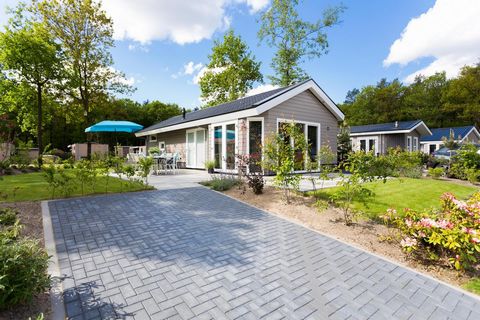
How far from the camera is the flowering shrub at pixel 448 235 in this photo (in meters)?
3.21

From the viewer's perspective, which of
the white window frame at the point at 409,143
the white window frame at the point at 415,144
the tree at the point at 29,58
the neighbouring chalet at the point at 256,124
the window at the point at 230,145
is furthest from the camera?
the white window frame at the point at 415,144

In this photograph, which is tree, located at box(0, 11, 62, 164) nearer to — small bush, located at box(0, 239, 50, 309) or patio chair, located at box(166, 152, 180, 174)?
patio chair, located at box(166, 152, 180, 174)

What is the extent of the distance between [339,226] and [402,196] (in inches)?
155

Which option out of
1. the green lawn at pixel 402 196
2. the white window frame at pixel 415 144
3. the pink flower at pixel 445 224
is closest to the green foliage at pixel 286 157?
the green lawn at pixel 402 196

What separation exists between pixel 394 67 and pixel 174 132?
4839 centimetres

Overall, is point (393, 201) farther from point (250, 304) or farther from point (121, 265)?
point (121, 265)

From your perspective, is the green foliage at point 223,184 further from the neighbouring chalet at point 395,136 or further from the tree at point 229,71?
the tree at point 229,71

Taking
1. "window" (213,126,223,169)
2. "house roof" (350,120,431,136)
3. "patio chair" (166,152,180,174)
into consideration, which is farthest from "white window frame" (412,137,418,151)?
"patio chair" (166,152,180,174)

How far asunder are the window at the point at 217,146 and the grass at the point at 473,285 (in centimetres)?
1009

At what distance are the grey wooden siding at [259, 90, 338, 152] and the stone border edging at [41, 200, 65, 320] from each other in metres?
8.28

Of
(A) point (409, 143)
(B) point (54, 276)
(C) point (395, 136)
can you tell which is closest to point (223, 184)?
(B) point (54, 276)

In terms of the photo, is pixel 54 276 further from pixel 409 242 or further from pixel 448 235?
pixel 448 235

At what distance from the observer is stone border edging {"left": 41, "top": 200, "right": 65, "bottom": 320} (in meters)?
2.16

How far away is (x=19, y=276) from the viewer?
2082 mm
